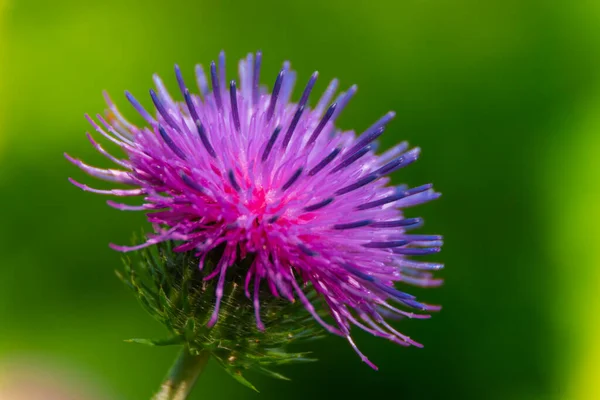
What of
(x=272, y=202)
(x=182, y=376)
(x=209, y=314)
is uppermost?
(x=272, y=202)

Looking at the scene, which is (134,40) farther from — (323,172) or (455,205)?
(323,172)

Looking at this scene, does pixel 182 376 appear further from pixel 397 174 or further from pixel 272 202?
pixel 397 174

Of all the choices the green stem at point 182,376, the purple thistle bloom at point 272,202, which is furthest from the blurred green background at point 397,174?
the purple thistle bloom at point 272,202

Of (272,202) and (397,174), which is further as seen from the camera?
(397,174)

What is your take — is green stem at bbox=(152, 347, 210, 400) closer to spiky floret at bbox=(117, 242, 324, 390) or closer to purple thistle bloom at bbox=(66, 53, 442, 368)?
spiky floret at bbox=(117, 242, 324, 390)

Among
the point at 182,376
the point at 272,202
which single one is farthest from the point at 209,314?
the point at 272,202

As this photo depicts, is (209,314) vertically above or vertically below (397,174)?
below
